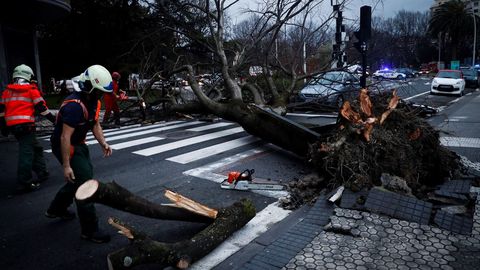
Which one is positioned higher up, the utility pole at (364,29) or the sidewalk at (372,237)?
the utility pole at (364,29)

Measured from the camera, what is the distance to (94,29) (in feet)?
71.9

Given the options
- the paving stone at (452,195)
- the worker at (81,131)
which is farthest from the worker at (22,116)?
the paving stone at (452,195)

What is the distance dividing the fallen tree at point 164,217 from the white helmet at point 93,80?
1.03 meters

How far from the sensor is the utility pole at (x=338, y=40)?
11.9 m

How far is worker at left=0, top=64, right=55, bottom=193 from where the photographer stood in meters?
5.21

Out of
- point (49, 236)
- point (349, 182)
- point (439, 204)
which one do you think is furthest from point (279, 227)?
point (49, 236)

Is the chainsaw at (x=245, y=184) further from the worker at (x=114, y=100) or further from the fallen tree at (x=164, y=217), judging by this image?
the worker at (x=114, y=100)

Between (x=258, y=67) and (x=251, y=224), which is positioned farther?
(x=258, y=67)

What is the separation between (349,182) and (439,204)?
1.02 m

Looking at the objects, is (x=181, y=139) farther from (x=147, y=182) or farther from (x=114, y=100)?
(x=114, y=100)

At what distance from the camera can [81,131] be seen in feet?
12.3

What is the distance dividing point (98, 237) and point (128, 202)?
2.63 ft

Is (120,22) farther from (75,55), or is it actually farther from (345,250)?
(345,250)

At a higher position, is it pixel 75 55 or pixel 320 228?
pixel 75 55
